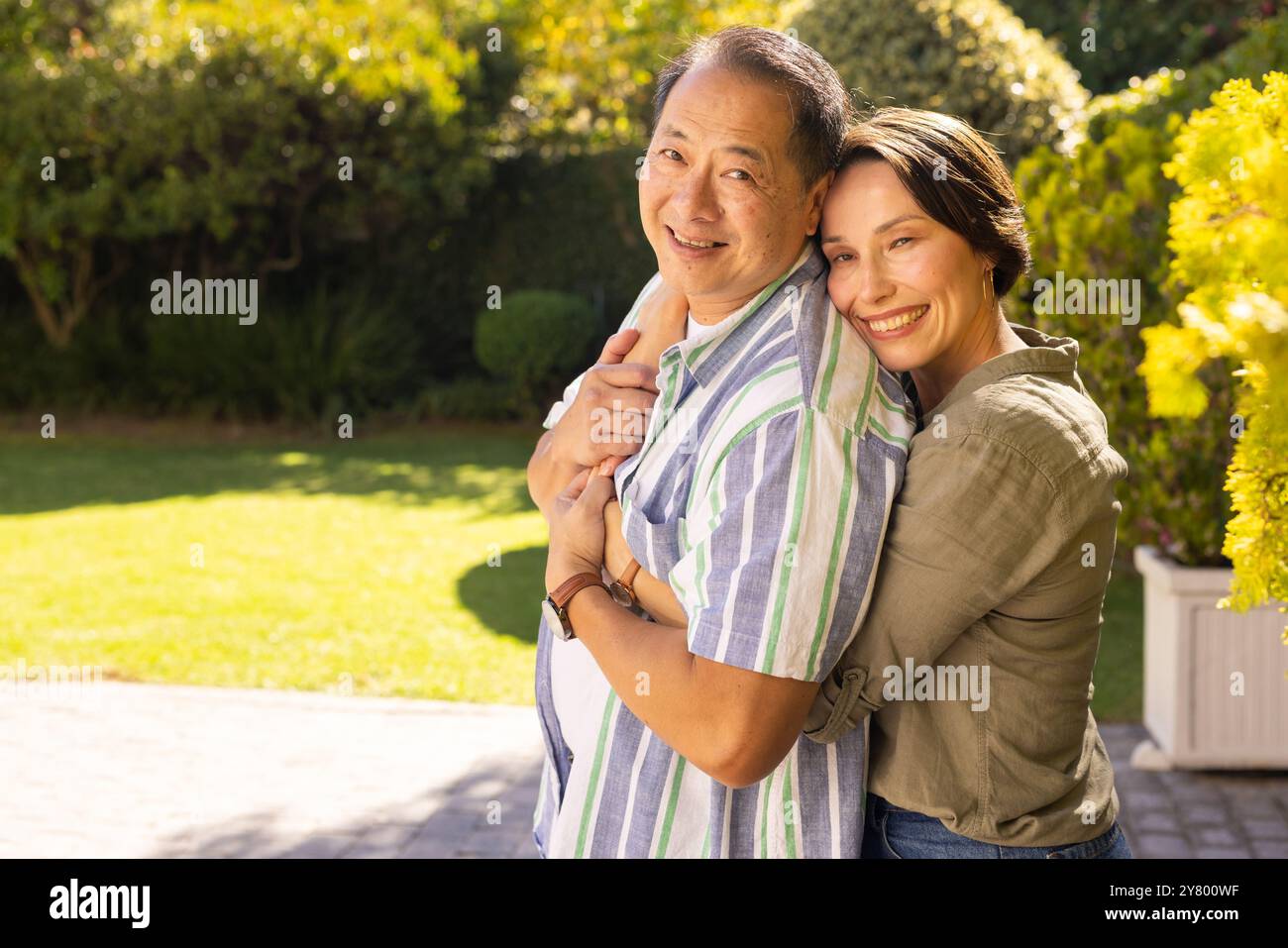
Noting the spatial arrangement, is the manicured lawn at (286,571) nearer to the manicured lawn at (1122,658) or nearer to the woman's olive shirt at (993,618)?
the manicured lawn at (1122,658)

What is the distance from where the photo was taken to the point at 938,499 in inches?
70.8

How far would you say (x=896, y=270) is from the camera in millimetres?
2002

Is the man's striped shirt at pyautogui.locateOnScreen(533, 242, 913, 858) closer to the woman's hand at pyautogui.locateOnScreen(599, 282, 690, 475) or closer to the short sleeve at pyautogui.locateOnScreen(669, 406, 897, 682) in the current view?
the short sleeve at pyautogui.locateOnScreen(669, 406, 897, 682)

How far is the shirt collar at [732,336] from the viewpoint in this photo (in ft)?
6.61

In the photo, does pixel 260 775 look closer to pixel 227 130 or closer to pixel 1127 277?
pixel 1127 277

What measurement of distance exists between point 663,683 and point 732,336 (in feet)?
1.80

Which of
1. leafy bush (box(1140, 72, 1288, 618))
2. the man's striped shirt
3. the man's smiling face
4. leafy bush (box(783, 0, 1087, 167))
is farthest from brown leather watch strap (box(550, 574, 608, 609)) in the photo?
leafy bush (box(783, 0, 1087, 167))

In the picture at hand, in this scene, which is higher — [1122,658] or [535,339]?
[535,339]

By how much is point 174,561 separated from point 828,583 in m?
7.56

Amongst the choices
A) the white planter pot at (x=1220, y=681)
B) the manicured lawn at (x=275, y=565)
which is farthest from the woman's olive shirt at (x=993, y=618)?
the manicured lawn at (x=275, y=565)

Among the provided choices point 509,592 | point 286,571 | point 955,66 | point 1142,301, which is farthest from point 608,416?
point 286,571

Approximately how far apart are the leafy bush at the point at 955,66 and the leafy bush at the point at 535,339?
640 centimetres
